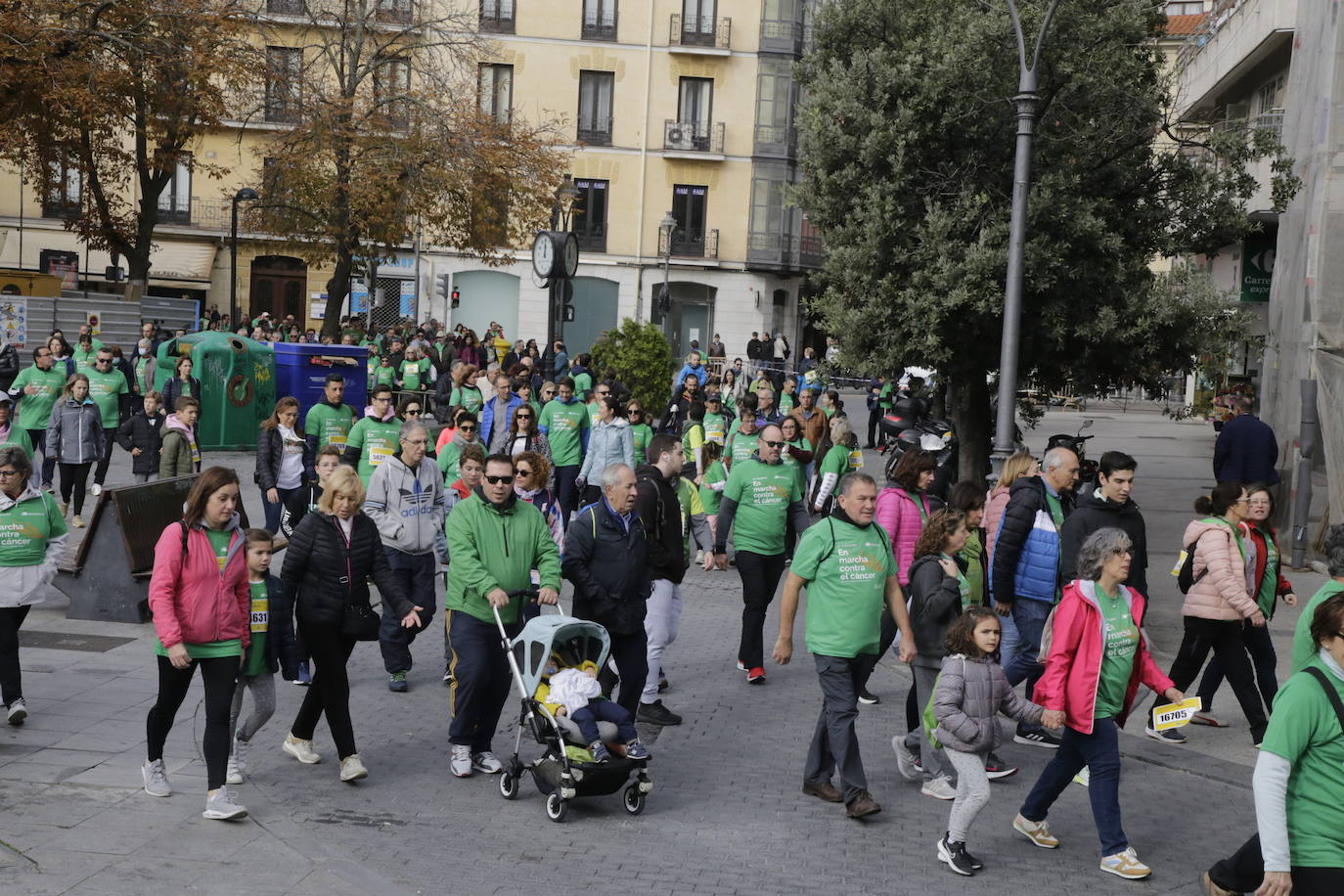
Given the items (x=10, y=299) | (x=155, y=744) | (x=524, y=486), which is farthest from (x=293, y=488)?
(x=10, y=299)

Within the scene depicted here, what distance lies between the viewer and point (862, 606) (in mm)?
7504

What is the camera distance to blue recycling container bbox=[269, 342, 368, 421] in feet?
76.9

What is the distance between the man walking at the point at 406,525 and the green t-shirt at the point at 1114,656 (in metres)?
4.52

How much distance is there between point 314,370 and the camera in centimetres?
2362

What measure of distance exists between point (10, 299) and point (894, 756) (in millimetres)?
23405

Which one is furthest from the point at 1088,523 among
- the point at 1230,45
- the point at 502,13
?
the point at 502,13

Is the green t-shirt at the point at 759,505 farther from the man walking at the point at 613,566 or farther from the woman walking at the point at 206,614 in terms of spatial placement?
the woman walking at the point at 206,614

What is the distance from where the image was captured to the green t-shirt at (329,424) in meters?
13.0

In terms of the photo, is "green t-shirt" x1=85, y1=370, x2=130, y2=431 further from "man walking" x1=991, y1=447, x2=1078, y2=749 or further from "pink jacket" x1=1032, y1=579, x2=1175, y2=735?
"pink jacket" x1=1032, y1=579, x2=1175, y2=735

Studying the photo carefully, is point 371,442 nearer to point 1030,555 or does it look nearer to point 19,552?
point 19,552

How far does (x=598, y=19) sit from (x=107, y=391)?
33.2 metres

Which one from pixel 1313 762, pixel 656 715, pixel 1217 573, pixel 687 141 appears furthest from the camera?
pixel 687 141

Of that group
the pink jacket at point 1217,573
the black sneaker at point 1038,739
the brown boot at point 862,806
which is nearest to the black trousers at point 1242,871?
the brown boot at point 862,806

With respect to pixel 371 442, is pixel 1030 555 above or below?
below
